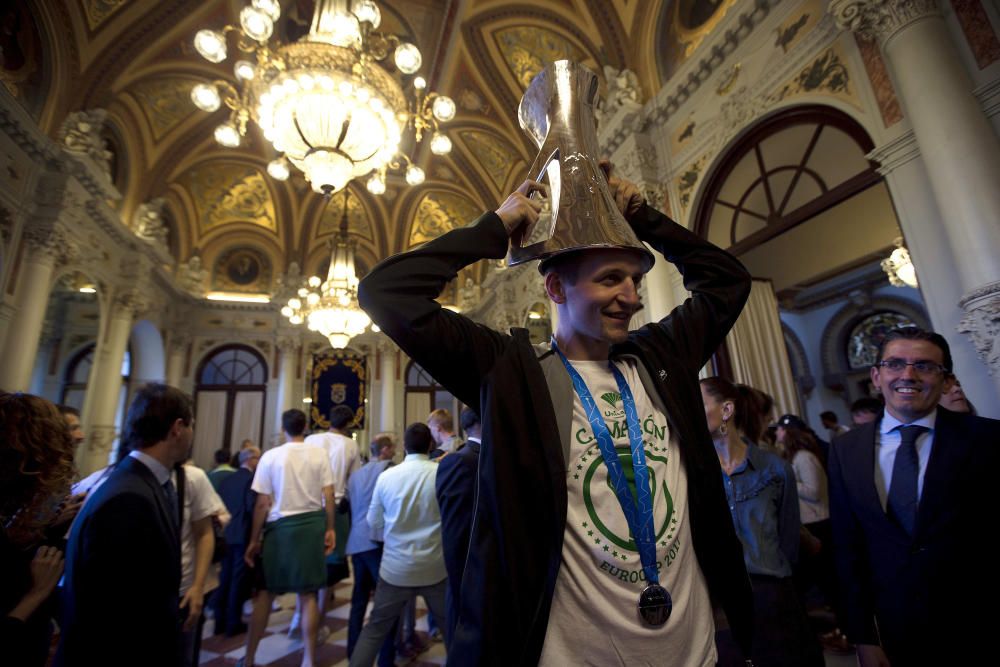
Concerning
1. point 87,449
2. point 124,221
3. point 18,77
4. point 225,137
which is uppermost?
point 18,77

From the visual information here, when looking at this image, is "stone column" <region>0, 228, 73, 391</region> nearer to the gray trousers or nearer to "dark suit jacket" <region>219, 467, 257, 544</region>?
"dark suit jacket" <region>219, 467, 257, 544</region>

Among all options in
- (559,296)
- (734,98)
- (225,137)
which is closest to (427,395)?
(225,137)

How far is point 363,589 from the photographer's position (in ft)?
10.4

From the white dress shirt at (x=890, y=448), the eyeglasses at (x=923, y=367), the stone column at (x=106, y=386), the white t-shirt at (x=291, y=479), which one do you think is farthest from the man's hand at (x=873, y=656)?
the stone column at (x=106, y=386)

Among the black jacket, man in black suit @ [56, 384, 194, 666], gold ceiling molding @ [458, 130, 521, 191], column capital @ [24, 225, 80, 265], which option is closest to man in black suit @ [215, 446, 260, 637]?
man in black suit @ [56, 384, 194, 666]

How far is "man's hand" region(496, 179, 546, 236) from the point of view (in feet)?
→ 3.18

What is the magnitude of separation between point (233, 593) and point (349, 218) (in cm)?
1037

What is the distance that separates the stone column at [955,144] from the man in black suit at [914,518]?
1.50 metres

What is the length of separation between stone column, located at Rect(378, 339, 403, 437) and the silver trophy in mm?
12154

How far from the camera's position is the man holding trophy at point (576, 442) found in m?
0.77

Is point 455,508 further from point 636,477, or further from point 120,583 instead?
point 636,477

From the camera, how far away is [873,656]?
1501 millimetres

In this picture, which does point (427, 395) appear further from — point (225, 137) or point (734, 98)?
point (734, 98)

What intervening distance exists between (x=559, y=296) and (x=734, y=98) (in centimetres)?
477
